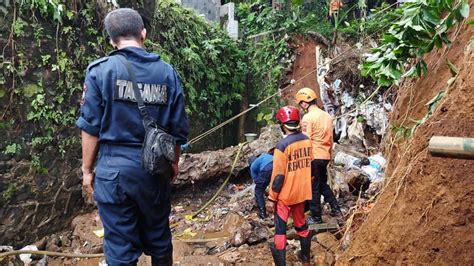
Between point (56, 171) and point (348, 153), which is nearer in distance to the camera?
point (56, 171)

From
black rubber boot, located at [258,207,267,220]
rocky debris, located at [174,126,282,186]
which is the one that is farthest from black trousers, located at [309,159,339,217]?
rocky debris, located at [174,126,282,186]

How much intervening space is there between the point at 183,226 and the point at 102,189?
3.82m

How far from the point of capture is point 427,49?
8.32 ft

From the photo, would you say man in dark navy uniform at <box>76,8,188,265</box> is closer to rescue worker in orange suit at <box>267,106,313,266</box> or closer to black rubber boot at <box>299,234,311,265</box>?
rescue worker in orange suit at <box>267,106,313,266</box>

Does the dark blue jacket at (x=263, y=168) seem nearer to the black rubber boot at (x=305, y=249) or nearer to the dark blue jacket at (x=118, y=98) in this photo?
the black rubber boot at (x=305, y=249)

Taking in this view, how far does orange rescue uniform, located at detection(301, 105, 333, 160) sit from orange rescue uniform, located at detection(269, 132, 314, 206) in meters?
1.36

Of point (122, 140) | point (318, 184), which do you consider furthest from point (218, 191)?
point (122, 140)

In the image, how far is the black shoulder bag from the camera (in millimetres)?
2428

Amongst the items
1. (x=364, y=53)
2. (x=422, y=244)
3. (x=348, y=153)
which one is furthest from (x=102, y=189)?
(x=364, y=53)

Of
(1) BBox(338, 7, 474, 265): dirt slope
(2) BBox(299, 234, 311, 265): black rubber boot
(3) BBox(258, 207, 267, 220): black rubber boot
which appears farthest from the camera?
(3) BBox(258, 207, 267, 220): black rubber boot

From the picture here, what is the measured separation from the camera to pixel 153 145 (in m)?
2.42

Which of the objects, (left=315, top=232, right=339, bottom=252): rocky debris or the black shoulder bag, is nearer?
the black shoulder bag

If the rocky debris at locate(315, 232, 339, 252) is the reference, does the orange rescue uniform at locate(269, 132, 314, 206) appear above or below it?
above

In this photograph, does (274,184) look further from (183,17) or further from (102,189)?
(183,17)
